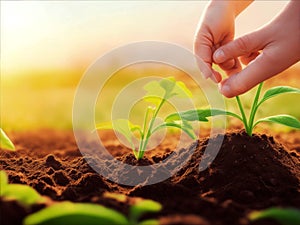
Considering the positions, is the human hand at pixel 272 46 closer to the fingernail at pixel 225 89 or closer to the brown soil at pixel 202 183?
the fingernail at pixel 225 89

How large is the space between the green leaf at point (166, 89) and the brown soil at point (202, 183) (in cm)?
20

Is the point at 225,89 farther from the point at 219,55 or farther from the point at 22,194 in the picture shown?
the point at 22,194

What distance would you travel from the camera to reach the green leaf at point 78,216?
2.75 ft

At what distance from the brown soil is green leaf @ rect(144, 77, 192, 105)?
0.20 meters

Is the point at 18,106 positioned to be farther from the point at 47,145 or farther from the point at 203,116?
the point at 203,116

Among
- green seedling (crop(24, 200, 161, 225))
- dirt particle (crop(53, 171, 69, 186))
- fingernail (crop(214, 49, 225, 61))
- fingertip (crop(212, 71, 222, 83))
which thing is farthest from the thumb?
green seedling (crop(24, 200, 161, 225))

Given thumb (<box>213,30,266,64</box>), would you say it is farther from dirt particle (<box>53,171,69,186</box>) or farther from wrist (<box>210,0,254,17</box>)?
dirt particle (<box>53,171,69,186</box>)

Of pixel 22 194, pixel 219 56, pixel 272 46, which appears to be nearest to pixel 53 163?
pixel 22 194

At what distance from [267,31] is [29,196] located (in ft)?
2.86

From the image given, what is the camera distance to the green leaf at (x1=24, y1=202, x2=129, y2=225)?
84 centimetres

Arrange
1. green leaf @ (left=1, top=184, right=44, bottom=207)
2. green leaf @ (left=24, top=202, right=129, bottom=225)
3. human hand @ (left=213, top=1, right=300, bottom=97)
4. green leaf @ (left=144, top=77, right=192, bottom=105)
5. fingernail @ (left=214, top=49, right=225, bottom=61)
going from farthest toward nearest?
green leaf @ (left=144, top=77, right=192, bottom=105) < fingernail @ (left=214, top=49, right=225, bottom=61) < human hand @ (left=213, top=1, right=300, bottom=97) < green leaf @ (left=1, top=184, right=44, bottom=207) < green leaf @ (left=24, top=202, right=129, bottom=225)

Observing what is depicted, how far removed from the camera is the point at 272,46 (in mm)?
1388

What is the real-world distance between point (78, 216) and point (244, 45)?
0.84 m

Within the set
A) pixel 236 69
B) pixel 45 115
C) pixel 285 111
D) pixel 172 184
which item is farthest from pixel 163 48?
pixel 45 115
